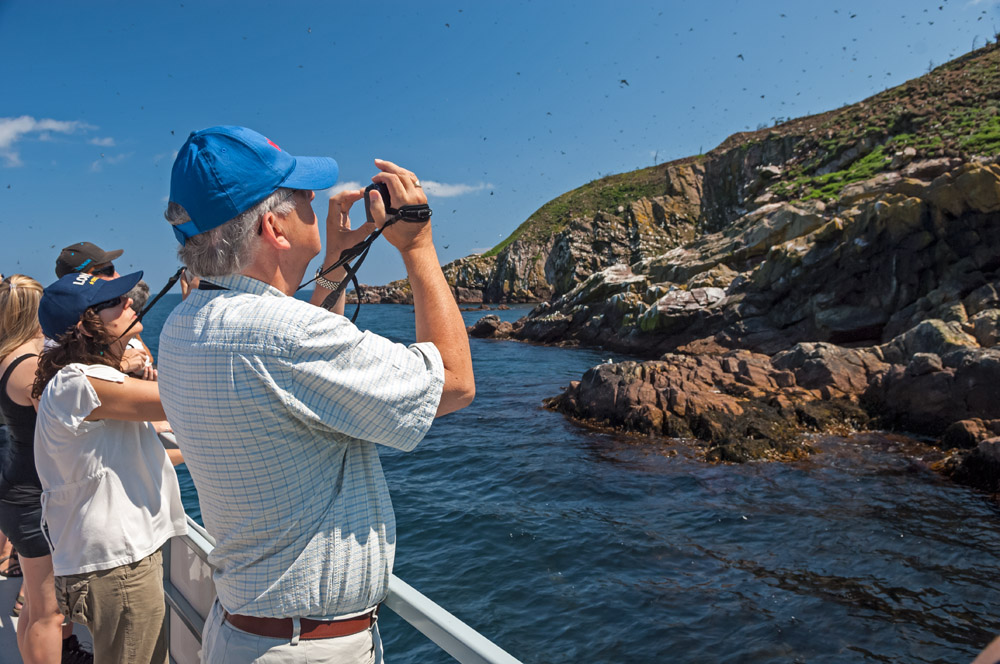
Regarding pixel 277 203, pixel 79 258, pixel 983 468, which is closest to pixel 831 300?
pixel 983 468

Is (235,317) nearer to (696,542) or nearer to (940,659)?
(940,659)

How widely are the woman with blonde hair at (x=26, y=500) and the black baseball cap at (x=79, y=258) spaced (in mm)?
582

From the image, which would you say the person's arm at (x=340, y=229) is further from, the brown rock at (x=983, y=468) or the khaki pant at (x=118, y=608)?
the brown rock at (x=983, y=468)

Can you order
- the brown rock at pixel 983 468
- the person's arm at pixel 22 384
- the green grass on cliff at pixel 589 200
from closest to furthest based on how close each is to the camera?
the person's arm at pixel 22 384 < the brown rock at pixel 983 468 < the green grass on cliff at pixel 589 200

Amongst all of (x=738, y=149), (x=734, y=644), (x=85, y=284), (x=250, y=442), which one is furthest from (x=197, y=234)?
(x=738, y=149)

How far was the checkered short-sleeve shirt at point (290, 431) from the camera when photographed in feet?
4.26

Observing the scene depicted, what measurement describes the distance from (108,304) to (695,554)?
787 centimetres

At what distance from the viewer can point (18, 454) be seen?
9.41 feet

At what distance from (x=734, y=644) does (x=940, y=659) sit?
1895 millimetres

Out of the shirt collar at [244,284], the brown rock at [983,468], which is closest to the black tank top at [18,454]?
the shirt collar at [244,284]

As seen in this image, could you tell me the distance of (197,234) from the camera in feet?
4.97

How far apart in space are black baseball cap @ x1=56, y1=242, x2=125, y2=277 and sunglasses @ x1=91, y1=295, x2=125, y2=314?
1029mm

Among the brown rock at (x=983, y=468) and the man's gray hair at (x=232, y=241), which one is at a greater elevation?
the man's gray hair at (x=232, y=241)

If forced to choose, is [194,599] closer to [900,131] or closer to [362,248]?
[362,248]
